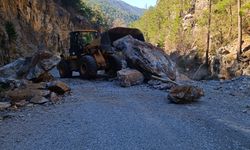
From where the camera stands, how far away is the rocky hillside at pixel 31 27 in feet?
91.9

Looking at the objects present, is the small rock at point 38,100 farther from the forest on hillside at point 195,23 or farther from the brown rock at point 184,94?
the forest on hillside at point 195,23

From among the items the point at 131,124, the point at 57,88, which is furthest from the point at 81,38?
the point at 131,124

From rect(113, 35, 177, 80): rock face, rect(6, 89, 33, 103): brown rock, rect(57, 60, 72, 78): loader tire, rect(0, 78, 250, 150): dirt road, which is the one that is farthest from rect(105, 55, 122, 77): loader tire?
rect(6, 89, 33, 103): brown rock

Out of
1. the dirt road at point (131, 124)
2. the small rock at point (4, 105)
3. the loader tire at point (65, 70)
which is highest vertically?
the loader tire at point (65, 70)

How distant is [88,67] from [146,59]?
2874 mm

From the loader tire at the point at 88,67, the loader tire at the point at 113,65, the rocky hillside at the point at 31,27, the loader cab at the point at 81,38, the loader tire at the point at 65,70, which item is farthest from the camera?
the rocky hillside at the point at 31,27

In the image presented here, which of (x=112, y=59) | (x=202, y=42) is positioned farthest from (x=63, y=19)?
(x=112, y=59)

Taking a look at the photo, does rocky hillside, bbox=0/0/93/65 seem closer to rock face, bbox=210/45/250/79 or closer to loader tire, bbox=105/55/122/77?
loader tire, bbox=105/55/122/77

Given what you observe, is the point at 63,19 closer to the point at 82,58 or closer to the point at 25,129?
the point at 82,58

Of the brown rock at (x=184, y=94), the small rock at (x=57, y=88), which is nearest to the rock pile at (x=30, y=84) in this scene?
the small rock at (x=57, y=88)

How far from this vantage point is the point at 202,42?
46.7m

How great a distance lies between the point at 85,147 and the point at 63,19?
50.7 meters

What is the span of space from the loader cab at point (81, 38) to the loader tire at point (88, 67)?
3.02 ft

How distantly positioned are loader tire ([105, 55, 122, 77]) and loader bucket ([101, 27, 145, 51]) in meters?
0.49
